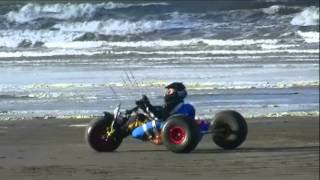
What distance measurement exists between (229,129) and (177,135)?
0.84m

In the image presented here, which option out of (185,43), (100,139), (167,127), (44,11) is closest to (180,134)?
(167,127)

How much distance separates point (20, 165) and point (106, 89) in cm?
782

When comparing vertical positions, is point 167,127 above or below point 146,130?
above

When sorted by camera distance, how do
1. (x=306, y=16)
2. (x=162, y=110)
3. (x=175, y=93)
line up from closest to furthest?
(x=175, y=93) → (x=162, y=110) → (x=306, y=16)

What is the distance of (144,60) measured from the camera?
28.5 meters

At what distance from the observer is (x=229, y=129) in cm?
1025

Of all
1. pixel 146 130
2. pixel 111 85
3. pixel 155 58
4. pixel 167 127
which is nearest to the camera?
pixel 167 127

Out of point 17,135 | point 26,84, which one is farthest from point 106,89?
point 17,135

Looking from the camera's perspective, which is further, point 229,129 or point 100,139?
point 229,129

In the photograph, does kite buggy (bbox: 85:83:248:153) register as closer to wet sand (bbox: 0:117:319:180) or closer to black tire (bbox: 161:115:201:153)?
black tire (bbox: 161:115:201:153)

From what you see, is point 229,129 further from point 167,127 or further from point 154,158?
point 154,158

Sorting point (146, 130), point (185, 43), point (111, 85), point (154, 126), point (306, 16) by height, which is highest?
point (154, 126)

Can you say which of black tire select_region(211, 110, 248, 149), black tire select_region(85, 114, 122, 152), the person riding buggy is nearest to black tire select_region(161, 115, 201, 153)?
the person riding buggy

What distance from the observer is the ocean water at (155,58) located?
24.2 ft
